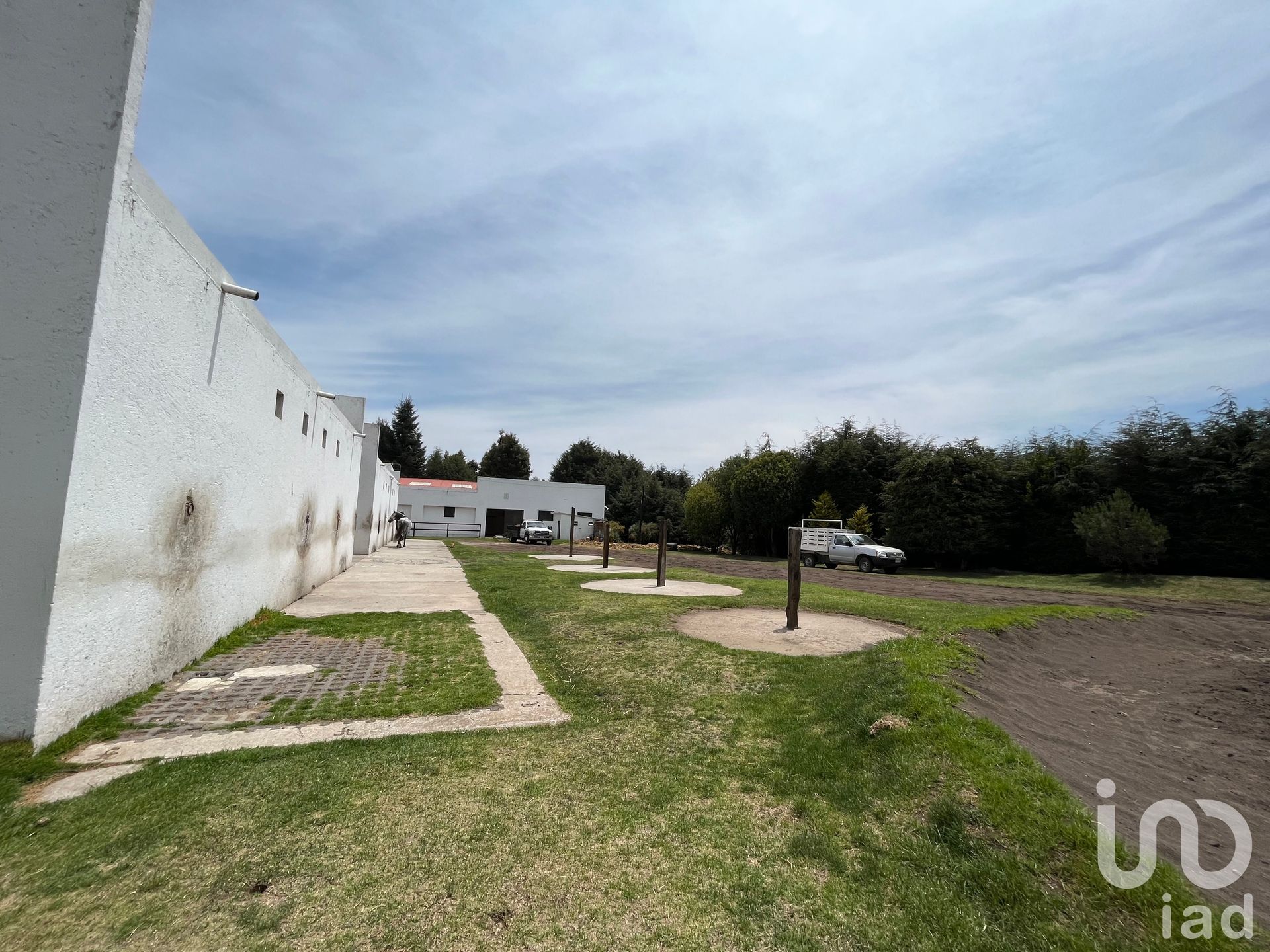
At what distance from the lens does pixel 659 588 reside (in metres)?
12.6

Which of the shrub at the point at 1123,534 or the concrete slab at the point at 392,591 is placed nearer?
the concrete slab at the point at 392,591

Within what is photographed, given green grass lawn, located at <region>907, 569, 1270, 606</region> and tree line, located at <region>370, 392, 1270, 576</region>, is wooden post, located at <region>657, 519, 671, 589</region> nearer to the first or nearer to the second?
green grass lawn, located at <region>907, 569, 1270, 606</region>

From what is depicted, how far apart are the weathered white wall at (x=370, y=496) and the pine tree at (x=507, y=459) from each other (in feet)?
142

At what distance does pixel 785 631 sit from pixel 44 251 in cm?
795

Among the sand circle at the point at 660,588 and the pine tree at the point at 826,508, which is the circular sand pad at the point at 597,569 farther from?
the pine tree at the point at 826,508

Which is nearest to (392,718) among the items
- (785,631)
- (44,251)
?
(44,251)

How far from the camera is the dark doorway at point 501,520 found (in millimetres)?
48459

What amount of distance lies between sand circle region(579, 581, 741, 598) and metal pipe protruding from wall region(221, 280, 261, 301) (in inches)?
306

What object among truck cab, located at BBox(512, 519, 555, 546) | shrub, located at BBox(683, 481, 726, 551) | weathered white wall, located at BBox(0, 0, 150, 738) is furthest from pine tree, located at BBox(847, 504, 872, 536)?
weathered white wall, located at BBox(0, 0, 150, 738)

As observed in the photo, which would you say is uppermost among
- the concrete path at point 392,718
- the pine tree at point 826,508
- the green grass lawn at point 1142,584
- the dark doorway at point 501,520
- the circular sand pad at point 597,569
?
the pine tree at point 826,508

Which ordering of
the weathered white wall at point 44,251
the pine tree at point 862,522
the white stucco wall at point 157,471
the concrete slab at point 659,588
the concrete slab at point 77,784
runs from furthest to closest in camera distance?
the pine tree at point 862,522 < the concrete slab at point 659,588 < the white stucco wall at point 157,471 < the weathered white wall at point 44,251 < the concrete slab at point 77,784

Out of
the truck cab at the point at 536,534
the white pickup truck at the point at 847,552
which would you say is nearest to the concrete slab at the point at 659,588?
the white pickup truck at the point at 847,552

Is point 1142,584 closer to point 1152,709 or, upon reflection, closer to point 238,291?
point 1152,709

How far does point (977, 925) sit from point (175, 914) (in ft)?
10.3
